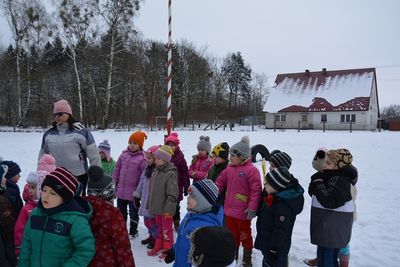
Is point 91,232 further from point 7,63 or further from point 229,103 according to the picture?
point 229,103

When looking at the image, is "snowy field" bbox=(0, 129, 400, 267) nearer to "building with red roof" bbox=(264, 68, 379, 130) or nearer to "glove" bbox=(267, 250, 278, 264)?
"glove" bbox=(267, 250, 278, 264)

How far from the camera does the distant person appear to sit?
343 centimetres

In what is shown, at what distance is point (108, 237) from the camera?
274cm

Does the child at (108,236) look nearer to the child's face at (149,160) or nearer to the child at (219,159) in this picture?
the child's face at (149,160)

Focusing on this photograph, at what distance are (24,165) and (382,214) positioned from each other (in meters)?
10.3

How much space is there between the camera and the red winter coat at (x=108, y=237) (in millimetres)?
2715

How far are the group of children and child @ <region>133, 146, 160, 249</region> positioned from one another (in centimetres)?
2

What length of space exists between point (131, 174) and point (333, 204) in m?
3.09

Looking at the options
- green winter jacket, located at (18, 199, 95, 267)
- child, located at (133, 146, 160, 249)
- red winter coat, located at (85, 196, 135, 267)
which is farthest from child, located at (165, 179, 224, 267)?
child, located at (133, 146, 160, 249)

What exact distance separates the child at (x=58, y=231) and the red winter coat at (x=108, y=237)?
19 cm

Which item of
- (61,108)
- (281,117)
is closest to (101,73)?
(281,117)

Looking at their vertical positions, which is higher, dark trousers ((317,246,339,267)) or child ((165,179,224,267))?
child ((165,179,224,267))

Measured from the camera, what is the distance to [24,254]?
8.45 ft

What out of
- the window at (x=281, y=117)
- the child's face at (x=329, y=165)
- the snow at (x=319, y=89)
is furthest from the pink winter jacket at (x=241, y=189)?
the window at (x=281, y=117)
